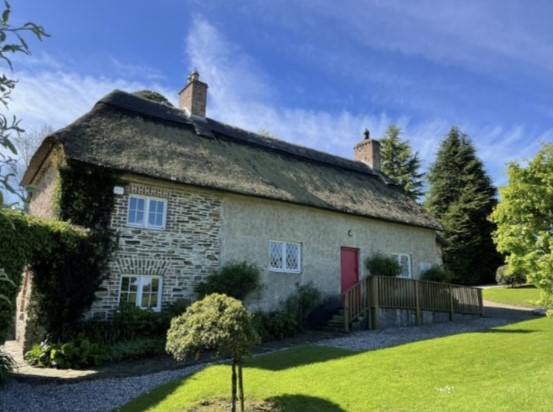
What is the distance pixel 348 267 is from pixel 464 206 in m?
20.0

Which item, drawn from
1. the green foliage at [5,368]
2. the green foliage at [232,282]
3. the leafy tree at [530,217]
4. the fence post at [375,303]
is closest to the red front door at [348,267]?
the fence post at [375,303]

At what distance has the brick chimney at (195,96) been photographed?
17.7 metres

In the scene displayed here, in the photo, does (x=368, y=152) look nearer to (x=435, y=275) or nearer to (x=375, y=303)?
(x=435, y=275)

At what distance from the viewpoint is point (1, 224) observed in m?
8.96

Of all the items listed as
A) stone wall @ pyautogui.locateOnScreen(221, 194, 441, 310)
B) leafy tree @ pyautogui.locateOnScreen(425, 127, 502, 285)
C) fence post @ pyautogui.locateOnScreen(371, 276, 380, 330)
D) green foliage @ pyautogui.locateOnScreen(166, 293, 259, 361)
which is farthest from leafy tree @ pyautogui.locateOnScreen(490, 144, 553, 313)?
leafy tree @ pyautogui.locateOnScreen(425, 127, 502, 285)

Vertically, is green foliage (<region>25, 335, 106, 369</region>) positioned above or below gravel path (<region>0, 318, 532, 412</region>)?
above

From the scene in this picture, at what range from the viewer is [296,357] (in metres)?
10.3

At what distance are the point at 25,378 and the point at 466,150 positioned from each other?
117ft

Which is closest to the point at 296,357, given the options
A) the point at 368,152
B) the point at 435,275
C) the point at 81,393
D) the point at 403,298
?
the point at 81,393

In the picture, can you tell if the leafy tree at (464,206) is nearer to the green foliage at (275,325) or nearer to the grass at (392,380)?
the green foliage at (275,325)

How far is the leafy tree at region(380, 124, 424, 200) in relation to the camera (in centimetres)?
4203

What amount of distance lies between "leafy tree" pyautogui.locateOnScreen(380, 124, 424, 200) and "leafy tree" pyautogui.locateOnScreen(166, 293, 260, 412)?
37.0m

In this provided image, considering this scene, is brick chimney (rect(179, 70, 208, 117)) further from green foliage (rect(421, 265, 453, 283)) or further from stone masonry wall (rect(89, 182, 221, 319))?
green foliage (rect(421, 265, 453, 283))

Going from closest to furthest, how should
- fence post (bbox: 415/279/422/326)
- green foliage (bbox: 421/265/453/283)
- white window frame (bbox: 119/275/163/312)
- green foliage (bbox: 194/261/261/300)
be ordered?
white window frame (bbox: 119/275/163/312)
green foliage (bbox: 194/261/261/300)
fence post (bbox: 415/279/422/326)
green foliage (bbox: 421/265/453/283)
